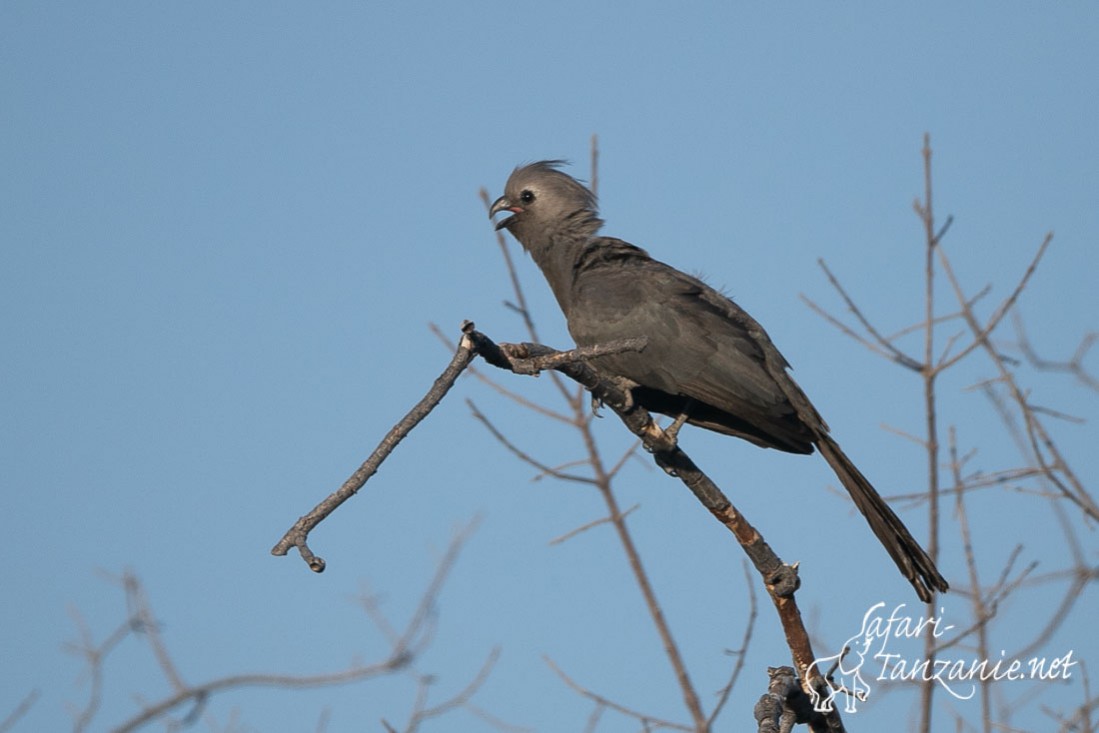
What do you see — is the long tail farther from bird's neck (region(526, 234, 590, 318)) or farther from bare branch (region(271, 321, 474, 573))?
bare branch (region(271, 321, 474, 573))

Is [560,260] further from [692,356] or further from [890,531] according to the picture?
[890,531]

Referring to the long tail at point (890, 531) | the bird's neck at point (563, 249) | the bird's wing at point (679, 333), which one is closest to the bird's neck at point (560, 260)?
the bird's neck at point (563, 249)

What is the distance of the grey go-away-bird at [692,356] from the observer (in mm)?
5508

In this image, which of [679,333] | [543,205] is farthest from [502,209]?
[679,333]

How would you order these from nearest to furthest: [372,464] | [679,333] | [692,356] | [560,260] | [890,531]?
1. [372,464]
2. [890,531]
3. [692,356]
4. [679,333]
5. [560,260]

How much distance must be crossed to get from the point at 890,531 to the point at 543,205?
3102mm

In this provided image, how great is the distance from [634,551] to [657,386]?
78 centimetres

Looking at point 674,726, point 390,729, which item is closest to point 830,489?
point 674,726

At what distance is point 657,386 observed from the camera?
573cm

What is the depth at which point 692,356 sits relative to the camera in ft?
18.8

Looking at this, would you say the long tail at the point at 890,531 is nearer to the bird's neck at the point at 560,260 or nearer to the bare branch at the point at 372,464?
the bird's neck at the point at 560,260

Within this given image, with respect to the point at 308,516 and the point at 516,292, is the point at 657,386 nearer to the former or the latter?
the point at 516,292

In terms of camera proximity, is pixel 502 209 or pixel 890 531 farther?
pixel 502 209

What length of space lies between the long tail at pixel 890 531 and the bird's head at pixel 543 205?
228cm
